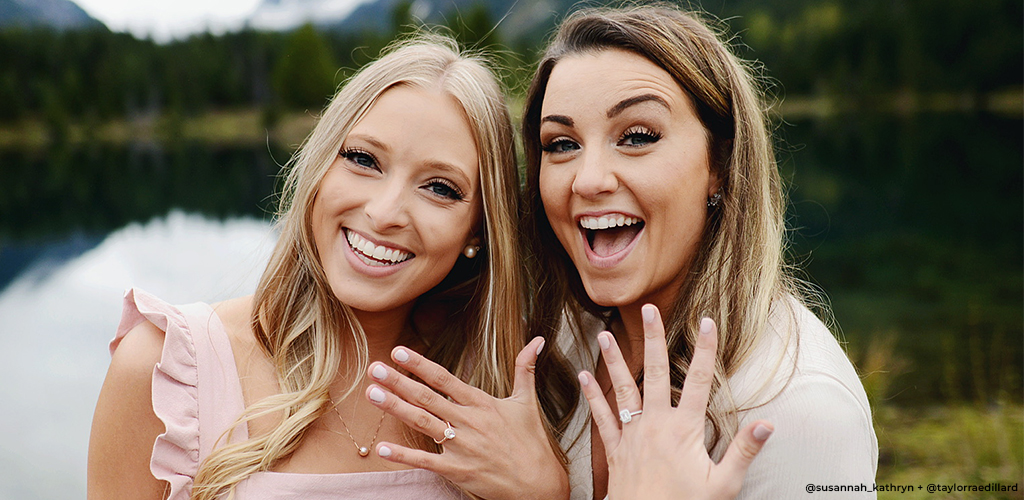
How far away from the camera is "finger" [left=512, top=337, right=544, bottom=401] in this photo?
8.43 feet

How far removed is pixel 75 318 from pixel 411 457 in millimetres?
15575

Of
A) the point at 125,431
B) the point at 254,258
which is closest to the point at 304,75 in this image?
the point at 254,258

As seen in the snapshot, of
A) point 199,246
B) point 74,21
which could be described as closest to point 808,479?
point 199,246

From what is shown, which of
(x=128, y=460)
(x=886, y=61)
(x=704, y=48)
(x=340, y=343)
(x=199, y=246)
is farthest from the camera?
(x=886, y=61)

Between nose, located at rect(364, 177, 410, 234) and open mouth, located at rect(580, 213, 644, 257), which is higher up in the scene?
nose, located at rect(364, 177, 410, 234)

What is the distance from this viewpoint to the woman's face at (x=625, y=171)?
268 centimetres

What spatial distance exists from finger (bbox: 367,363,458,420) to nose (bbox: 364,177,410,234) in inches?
20.9

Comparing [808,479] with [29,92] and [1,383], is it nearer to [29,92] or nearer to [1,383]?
[1,383]

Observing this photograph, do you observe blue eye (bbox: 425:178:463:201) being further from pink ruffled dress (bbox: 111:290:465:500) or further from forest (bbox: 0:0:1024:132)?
forest (bbox: 0:0:1024:132)

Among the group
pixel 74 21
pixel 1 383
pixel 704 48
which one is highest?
pixel 74 21

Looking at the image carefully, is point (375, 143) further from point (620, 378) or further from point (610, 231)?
point (620, 378)

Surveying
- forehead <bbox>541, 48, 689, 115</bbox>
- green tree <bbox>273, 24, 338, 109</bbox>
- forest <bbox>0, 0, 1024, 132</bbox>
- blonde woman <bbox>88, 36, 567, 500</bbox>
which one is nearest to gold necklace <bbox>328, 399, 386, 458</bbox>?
blonde woman <bbox>88, 36, 567, 500</bbox>

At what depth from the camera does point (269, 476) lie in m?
2.64

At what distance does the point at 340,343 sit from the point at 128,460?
804 millimetres
